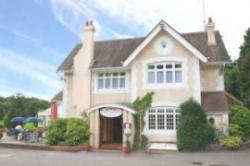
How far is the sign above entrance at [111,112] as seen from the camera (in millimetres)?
23984

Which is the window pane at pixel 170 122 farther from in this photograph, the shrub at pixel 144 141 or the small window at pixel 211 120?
the small window at pixel 211 120

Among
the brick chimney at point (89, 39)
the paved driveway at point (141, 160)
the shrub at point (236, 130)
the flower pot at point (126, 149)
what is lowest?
the paved driveway at point (141, 160)

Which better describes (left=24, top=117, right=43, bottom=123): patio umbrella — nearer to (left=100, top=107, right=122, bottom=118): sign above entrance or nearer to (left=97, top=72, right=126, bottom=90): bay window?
(left=97, top=72, right=126, bottom=90): bay window

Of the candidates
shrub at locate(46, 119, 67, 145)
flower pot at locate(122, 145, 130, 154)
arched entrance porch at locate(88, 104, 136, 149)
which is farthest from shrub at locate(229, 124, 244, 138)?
shrub at locate(46, 119, 67, 145)

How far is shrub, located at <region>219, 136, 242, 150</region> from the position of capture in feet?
70.1

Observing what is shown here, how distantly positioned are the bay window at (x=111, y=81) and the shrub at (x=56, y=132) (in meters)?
4.29

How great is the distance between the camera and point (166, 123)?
2367cm

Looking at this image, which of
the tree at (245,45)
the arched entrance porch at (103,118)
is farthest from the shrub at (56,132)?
the tree at (245,45)

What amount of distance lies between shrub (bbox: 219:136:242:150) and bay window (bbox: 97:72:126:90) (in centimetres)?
851

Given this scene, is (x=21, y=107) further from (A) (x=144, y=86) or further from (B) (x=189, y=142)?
(B) (x=189, y=142)

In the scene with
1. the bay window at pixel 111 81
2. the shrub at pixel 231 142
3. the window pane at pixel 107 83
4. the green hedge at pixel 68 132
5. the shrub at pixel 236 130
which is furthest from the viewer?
the window pane at pixel 107 83

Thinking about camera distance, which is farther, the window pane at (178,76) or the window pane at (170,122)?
the window pane at (178,76)

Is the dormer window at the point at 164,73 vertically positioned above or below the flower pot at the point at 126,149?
above

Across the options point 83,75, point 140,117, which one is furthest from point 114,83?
point 140,117
